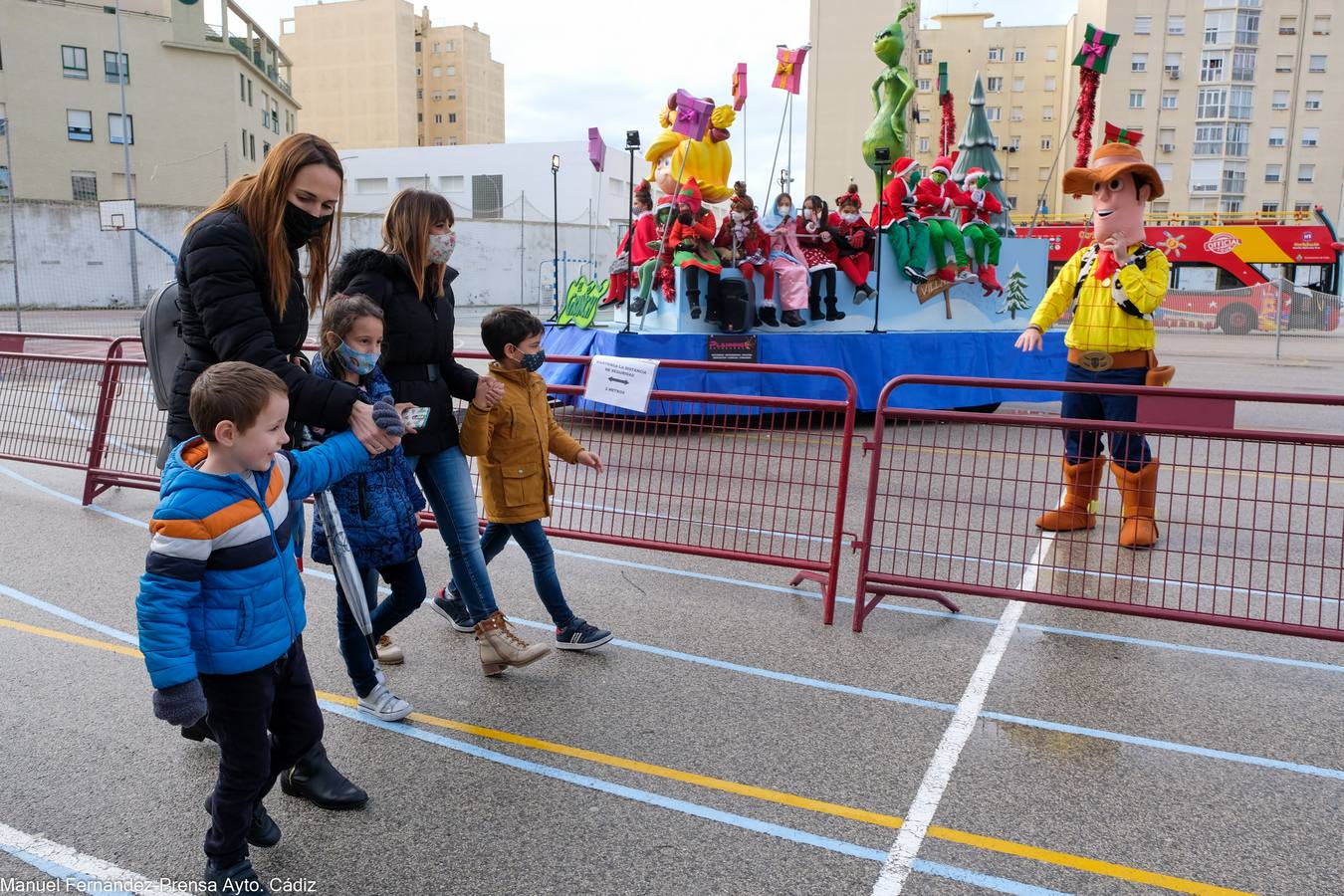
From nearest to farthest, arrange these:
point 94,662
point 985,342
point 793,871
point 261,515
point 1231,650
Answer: point 261,515 < point 793,871 < point 94,662 < point 1231,650 < point 985,342

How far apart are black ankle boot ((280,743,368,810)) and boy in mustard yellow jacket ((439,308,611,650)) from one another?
1.36m

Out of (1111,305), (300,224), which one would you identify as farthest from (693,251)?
(300,224)

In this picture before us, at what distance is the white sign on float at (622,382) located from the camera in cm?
539

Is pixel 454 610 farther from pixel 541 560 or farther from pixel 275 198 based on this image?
pixel 275 198

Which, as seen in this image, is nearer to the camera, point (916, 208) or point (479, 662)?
point (479, 662)

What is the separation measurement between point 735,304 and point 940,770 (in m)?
8.09

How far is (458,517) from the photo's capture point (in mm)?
4121

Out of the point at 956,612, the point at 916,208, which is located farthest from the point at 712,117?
the point at 956,612

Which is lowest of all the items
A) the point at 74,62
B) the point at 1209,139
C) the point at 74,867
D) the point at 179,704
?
the point at 74,867

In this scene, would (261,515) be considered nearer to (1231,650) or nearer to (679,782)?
(679,782)

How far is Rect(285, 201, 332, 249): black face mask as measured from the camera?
317 cm

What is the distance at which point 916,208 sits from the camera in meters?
12.7

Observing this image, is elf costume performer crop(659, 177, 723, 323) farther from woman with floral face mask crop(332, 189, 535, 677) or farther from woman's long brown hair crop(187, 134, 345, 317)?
woman's long brown hair crop(187, 134, 345, 317)

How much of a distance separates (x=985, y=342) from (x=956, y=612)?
8.08m
